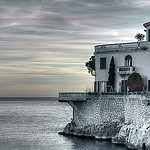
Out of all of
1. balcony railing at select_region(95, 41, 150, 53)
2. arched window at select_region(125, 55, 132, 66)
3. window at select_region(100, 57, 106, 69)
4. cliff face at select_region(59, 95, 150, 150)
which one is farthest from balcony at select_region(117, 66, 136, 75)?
cliff face at select_region(59, 95, 150, 150)

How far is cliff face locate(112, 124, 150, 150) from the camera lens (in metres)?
41.6

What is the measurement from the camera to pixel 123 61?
5797 centimetres

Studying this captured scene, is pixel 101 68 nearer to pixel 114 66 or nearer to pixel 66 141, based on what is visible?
pixel 114 66

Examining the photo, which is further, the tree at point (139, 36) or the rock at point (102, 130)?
the tree at point (139, 36)

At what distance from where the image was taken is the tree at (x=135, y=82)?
182 ft

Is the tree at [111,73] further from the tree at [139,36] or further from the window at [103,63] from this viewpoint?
the tree at [139,36]

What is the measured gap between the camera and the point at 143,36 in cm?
6319

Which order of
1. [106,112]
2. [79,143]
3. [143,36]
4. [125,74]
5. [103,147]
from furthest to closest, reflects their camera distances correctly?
[143,36], [125,74], [106,112], [79,143], [103,147]

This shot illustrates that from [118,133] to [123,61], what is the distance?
13236 mm

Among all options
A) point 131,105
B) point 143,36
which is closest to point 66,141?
point 131,105

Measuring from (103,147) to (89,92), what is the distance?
10.7 meters

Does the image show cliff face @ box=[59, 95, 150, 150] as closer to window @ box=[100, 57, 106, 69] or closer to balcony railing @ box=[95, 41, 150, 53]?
window @ box=[100, 57, 106, 69]

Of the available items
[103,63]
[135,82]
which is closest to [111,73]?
[103,63]

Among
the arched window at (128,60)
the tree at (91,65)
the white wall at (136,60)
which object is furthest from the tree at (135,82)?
the tree at (91,65)
